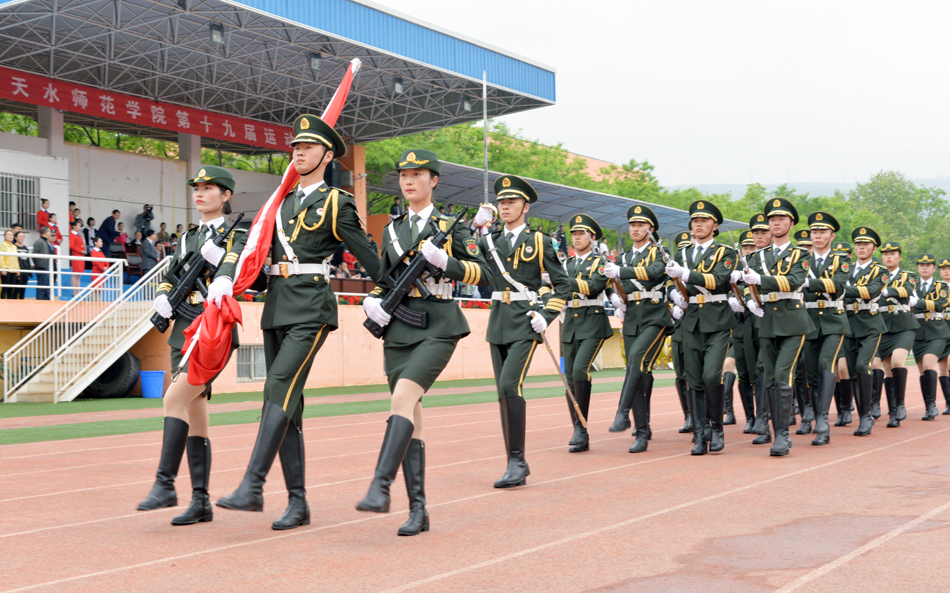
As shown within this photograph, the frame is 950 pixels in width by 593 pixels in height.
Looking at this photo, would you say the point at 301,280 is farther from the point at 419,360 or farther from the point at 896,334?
the point at 896,334

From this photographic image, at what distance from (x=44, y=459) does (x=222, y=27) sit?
16.0 m

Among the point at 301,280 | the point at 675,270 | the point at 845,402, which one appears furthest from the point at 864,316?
the point at 301,280

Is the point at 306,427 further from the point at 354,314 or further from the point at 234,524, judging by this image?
the point at 354,314

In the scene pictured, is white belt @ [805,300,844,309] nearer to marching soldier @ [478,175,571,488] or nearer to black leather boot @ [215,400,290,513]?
marching soldier @ [478,175,571,488]

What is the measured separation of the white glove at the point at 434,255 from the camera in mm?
5562

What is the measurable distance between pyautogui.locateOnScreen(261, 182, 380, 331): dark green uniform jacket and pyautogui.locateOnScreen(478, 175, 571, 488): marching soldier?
2003 mm

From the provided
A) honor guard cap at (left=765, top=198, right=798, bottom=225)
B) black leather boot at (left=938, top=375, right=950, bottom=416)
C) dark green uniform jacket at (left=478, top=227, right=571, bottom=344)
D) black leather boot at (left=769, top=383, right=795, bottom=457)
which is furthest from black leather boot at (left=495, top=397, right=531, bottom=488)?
black leather boot at (left=938, top=375, right=950, bottom=416)

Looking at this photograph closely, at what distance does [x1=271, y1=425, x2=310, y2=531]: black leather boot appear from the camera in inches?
223

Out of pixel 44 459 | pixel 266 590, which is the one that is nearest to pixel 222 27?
pixel 44 459

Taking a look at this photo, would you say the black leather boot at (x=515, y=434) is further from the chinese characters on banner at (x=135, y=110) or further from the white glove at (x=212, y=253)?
the chinese characters on banner at (x=135, y=110)

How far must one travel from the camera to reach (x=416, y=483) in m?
5.61

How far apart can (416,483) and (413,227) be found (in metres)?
1.57

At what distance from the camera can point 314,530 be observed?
5742mm

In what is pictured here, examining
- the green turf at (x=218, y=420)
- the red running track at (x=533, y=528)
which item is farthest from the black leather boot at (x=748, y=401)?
the green turf at (x=218, y=420)
